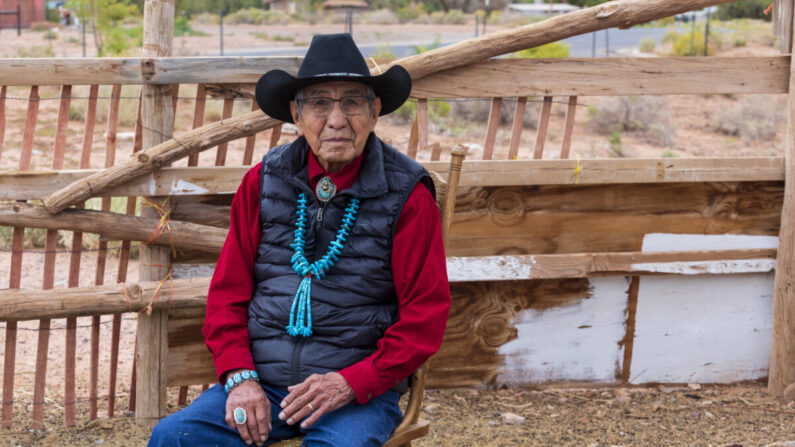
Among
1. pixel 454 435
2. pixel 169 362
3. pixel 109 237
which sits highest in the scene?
pixel 109 237

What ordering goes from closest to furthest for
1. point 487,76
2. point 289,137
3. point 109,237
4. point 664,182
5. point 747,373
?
point 109,237, point 487,76, point 664,182, point 747,373, point 289,137

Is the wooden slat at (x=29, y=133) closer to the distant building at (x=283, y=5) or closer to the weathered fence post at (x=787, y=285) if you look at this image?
the weathered fence post at (x=787, y=285)

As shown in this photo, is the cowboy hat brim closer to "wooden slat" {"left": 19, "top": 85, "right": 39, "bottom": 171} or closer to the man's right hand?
the man's right hand

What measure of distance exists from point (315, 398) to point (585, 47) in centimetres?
2374

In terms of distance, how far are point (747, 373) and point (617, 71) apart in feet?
5.98

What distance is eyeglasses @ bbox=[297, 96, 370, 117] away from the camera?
8.61 feet

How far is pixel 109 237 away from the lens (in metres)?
3.70

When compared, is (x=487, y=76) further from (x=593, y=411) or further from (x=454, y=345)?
(x=593, y=411)

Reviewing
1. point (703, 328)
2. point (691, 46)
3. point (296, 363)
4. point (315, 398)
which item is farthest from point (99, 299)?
point (691, 46)

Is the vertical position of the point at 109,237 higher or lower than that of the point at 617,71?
lower

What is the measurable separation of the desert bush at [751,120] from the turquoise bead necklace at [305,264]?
14.0 metres

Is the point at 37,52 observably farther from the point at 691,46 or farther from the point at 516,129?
the point at 516,129

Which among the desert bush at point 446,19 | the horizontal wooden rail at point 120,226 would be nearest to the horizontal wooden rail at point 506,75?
the horizontal wooden rail at point 120,226

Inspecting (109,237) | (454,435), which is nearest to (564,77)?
(454,435)
